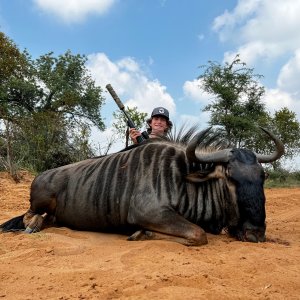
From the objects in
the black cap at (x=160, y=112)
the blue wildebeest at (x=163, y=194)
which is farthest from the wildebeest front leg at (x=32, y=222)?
the black cap at (x=160, y=112)

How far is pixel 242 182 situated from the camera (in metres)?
3.85

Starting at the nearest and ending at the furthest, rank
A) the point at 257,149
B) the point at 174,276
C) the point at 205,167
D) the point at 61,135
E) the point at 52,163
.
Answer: the point at 174,276 < the point at 205,167 < the point at 52,163 < the point at 61,135 < the point at 257,149

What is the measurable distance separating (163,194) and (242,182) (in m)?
0.77

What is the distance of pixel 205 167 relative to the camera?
4.35 m

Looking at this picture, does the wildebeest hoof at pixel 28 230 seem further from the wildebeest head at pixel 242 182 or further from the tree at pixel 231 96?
the tree at pixel 231 96

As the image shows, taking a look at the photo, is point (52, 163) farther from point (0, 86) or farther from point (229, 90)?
point (0, 86)

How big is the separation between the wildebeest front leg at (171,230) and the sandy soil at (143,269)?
4.8 inches

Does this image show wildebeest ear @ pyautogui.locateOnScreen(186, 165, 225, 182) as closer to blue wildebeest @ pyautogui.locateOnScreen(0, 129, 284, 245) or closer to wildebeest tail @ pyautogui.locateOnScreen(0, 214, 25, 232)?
blue wildebeest @ pyautogui.locateOnScreen(0, 129, 284, 245)

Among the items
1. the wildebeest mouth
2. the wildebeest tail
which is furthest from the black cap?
the wildebeest mouth

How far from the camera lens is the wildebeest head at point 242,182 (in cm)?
379

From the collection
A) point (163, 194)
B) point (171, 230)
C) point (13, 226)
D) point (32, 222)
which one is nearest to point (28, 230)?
point (32, 222)

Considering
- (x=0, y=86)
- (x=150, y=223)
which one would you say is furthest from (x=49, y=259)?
(x=0, y=86)

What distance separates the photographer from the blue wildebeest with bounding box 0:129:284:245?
12.7 feet

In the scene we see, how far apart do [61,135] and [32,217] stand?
12.3 meters
